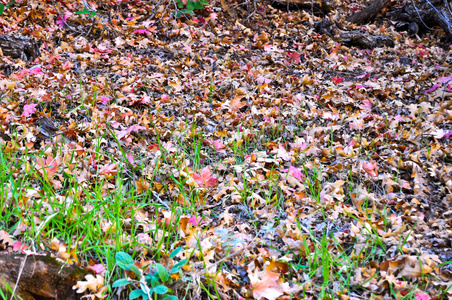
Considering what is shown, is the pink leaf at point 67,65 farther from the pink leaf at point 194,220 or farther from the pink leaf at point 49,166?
the pink leaf at point 194,220

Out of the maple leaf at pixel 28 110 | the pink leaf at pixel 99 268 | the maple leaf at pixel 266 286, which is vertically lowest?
the maple leaf at pixel 28 110

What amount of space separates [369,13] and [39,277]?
6.19 meters

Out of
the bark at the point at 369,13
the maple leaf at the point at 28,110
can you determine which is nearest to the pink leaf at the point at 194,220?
the maple leaf at the point at 28,110

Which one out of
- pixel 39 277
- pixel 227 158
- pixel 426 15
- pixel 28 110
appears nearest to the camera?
pixel 39 277

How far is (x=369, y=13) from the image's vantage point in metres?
5.77

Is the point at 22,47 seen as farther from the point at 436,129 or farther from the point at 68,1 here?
the point at 436,129

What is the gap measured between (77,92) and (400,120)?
341cm

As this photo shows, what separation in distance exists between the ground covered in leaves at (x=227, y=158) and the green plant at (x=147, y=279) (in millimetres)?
16

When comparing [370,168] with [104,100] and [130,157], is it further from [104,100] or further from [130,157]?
[104,100]

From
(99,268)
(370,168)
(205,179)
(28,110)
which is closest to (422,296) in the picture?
(370,168)

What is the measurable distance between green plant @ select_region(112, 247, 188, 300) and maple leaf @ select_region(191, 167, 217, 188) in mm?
871

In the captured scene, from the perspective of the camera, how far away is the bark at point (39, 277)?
1.56 metres

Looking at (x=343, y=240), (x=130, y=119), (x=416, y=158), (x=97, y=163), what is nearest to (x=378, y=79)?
(x=416, y=158)

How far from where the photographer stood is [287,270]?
1.90 metres
